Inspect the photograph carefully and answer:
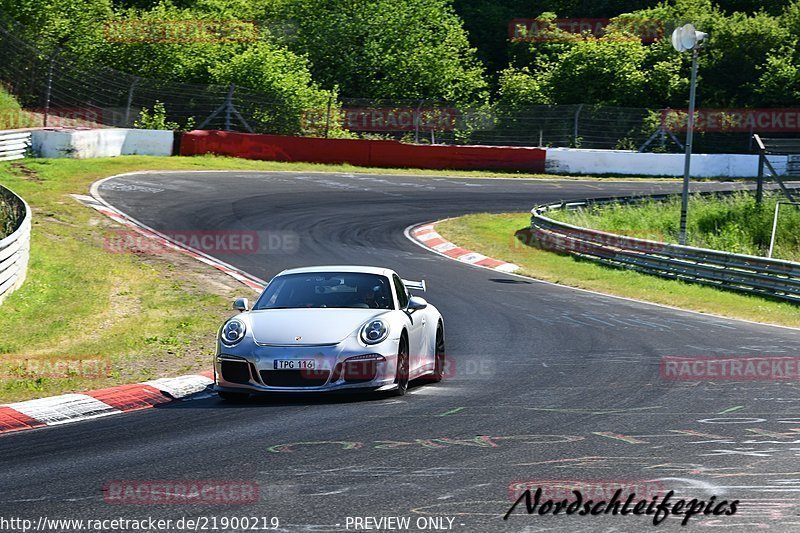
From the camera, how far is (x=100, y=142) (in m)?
33.0

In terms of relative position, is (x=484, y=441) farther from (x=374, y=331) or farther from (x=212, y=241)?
(x=212, y=241)

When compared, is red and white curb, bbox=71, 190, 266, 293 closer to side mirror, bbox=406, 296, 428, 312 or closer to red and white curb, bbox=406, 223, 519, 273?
red and white curb, bbox=406, 223, 519, 273

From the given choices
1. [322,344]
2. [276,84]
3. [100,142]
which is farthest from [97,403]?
[276,84]

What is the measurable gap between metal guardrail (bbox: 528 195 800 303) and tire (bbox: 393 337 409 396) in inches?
499

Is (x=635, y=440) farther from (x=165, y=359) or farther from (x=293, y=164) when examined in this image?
(x=293, y=164)

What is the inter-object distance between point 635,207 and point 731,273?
8.56 m

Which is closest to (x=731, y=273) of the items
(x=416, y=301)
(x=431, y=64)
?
(x=416, y=301)

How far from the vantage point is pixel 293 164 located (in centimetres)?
3694

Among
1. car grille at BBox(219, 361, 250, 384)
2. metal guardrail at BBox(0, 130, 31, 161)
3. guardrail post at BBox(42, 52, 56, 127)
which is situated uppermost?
guardrail post at BBox(42, 52, 56, 127)

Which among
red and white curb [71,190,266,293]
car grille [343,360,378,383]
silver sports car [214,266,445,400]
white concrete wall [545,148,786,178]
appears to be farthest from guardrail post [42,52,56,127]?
car grille [343,360,378,383]

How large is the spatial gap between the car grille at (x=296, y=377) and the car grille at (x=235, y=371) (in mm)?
178

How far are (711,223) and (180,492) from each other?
2549cm

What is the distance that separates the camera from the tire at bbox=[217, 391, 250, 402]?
9766 mm

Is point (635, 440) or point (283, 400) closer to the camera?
point (635, 440)
